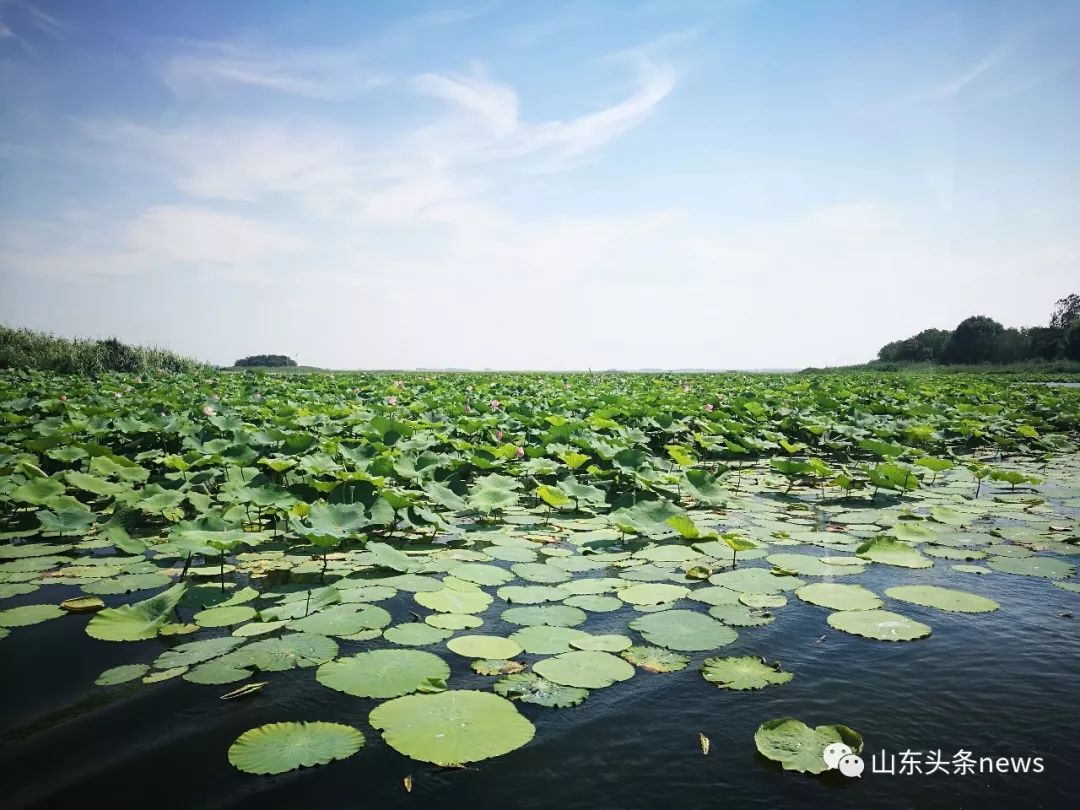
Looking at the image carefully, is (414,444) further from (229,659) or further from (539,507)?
(229,659)

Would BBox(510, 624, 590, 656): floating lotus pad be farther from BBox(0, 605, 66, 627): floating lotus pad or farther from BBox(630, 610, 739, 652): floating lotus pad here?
BBox(0, 605, 66, 627): floating lotus pad

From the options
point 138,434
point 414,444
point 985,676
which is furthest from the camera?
point 138,434

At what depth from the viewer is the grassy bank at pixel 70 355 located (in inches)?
757

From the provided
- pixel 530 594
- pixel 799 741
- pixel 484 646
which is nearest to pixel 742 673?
pixel 799 741

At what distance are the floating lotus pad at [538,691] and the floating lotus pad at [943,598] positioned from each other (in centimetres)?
166

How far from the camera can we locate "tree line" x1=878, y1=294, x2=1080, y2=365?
40406 millimetres

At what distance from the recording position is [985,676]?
1962mm

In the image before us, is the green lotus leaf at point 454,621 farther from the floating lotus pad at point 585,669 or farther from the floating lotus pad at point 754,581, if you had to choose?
the floating lotus pad at point 754,581

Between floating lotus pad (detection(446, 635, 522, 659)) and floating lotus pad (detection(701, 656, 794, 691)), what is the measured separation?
0.67 m

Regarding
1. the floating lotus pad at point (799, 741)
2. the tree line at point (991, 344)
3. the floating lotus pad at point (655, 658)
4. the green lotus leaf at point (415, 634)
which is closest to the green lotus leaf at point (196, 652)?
the green lotus leaf at point (415, 634)

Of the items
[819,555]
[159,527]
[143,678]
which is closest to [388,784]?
[143,678]

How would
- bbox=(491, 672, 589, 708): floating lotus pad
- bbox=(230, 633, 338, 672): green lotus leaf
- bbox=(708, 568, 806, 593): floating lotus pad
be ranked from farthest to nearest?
1. bbox=(708, 568, 806, 593): floating lotus pad
2. bbox=(230, 633, 338, 672): green lotus leaf
3. bbox=(491, 672, 589, 708): floating lotus pad

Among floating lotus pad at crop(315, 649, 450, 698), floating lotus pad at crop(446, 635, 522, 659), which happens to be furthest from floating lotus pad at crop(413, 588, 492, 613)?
floating lotus pad at crop(315, 649, 450, 698)

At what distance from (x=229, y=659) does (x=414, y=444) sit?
351 cm
